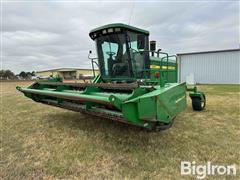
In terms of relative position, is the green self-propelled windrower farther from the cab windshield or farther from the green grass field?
the green grass field

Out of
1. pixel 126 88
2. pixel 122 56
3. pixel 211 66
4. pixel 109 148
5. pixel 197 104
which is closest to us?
pixel 126 88

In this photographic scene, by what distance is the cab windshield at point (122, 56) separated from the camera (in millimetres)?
4520

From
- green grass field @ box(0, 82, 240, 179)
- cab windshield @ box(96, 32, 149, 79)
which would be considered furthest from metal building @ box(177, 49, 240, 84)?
cab windshield @ box(96, 32, 149, 79)

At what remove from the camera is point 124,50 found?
457 centimetres

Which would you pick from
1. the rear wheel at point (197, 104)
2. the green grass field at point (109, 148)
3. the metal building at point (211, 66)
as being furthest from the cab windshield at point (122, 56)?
the metal building at point (211, 66)

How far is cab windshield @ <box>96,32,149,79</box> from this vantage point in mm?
4520

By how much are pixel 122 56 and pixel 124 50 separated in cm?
18

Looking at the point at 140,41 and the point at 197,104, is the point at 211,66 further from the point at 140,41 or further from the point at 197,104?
the point at 140,41

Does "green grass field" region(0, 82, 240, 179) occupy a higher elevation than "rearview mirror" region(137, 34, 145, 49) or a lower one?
lower

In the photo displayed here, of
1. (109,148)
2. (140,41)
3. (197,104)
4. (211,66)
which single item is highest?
(211,66)

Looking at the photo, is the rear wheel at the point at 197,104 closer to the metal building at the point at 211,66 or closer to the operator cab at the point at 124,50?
the operator cab at the point at 124,50

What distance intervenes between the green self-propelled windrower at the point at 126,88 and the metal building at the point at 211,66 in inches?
647

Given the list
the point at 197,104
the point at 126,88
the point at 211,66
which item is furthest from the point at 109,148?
the point at 211,66

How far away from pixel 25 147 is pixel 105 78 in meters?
2.68
